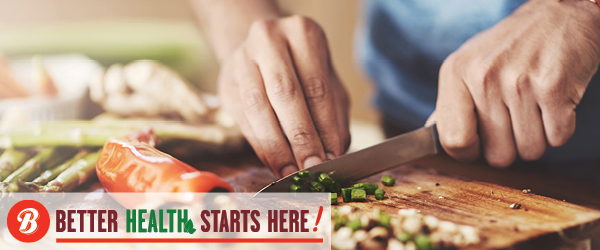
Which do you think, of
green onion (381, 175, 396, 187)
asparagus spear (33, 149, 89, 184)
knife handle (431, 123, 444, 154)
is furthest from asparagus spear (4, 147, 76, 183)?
knife handle (431, 123, 444, 154)

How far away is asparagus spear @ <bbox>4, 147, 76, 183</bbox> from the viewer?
2.78ft

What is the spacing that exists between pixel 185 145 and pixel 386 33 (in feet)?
2.69

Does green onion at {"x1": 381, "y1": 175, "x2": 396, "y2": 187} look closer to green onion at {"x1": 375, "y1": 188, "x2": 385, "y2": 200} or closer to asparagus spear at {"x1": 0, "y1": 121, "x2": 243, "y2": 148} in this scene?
green onion at {"x1": 375, "y1": 188, "x2": 385, "y2": 200}

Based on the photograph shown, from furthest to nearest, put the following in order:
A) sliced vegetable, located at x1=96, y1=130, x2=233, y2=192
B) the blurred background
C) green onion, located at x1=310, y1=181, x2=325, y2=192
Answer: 1. the blurred background
2. green onion, located at x1=310, y1=181, x2=325, y2=192
3. sliced vegetable, located at x1=96, y1=130, x2=233, y2=192

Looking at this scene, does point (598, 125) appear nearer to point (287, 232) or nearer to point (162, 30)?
point (287, 232)

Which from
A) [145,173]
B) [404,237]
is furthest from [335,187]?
[145,173]

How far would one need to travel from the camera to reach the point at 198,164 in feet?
3.59

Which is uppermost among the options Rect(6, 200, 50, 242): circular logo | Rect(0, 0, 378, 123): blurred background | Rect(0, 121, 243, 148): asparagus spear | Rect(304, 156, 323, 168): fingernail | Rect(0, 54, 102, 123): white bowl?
Rect(0, 0, 378, 123): blurred background

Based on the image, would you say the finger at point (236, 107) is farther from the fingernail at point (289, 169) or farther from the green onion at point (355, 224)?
the green onion at point (355, 224)

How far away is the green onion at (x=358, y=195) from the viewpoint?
752 millimetres

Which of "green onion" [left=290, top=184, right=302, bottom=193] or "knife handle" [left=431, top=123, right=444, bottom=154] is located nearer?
"green onion" [left=290, top=184, right=302, bottom=193]

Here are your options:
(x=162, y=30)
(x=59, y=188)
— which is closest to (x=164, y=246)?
(x=59, y=188)

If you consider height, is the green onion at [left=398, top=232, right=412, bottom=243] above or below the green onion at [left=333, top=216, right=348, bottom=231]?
below

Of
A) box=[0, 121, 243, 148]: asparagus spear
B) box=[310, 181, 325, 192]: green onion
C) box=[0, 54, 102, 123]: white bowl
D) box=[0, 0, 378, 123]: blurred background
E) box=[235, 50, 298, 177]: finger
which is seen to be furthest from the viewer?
box=[0, 0, 378, 123]: blurred background
